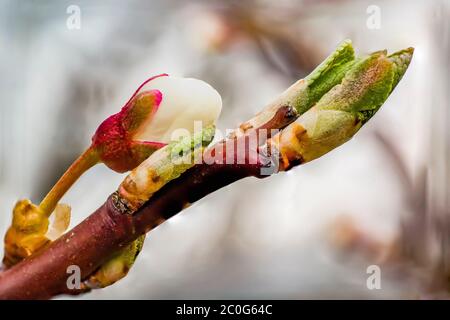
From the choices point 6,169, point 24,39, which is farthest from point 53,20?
point 6,169

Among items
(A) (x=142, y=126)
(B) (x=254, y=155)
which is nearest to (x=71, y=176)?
(A) (x=142, y=126)

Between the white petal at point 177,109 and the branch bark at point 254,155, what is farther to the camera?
the white petal at point 177,109

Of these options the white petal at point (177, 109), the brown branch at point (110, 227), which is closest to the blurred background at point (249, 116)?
the white petal at point (177, 109)

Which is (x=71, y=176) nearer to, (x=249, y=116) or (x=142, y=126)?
(x=142, y=126)

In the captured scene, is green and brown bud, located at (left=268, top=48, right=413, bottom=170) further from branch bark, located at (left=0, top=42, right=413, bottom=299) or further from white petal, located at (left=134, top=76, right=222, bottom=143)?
white petal, located at (left=134, top=76, right=222, bottom=143)

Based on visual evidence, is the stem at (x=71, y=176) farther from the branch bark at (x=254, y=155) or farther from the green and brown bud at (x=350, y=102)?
the green and brown bud at (x=350, y=102)

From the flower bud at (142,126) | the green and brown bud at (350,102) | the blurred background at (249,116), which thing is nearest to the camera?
the green and brown bud at (350,102)
